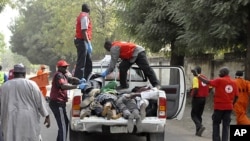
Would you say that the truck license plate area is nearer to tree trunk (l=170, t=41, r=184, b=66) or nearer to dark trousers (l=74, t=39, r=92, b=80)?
dark trousers (l=74, t=39, r=92, b=80)

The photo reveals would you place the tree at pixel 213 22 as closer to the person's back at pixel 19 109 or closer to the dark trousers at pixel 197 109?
the dark trousers at pixel 197 109

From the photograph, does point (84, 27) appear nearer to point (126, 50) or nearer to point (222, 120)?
point (126, 50)

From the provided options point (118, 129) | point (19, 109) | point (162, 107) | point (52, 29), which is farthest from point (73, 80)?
point (52, 29)


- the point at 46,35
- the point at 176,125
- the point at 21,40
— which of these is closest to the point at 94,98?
the point at 176,125

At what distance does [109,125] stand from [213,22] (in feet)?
21.1

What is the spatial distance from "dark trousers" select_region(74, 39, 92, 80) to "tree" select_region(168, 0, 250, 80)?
4.30 m

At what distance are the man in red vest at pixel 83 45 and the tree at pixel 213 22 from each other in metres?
4.28

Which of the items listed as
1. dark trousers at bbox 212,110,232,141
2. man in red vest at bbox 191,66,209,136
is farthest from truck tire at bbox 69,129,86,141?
man in red vest at bbox 191,66,209,136

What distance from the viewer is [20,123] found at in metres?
5.83

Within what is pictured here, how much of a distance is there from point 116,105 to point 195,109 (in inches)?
149

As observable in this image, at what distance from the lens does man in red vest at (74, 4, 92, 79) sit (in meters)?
9.66

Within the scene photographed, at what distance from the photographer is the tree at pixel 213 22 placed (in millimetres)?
12195

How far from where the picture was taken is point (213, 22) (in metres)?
12.9

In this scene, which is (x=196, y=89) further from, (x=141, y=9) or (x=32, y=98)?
(x=141, y=9)
